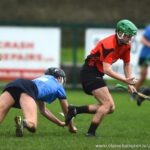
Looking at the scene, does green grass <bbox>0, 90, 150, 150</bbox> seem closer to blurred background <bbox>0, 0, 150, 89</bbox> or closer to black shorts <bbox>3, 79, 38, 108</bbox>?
black shorts <bbox>3, 79, 38, 108</bbox>

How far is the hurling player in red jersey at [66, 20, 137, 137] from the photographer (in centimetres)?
1231

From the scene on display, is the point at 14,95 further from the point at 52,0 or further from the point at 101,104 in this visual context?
the point at 52,0

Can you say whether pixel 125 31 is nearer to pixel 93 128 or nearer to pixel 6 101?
pixel 93 128

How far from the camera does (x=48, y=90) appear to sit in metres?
12.2

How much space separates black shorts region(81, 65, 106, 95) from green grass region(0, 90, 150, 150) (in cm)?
73

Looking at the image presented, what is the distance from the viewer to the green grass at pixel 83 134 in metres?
11.4

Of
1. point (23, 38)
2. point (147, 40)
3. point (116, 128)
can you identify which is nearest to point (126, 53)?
point (116, 128)

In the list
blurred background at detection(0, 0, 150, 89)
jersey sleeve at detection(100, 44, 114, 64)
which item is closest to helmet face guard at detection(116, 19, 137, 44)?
jersey sleeve at detection(100, 44, 114, 64)

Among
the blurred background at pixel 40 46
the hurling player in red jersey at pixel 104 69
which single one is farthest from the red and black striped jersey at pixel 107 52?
the blurred background at pixel 40 46

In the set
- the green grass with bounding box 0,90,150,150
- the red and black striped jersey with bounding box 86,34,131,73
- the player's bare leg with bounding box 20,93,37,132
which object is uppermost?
the red and black striped jersey with bounding box 86,34,131,73

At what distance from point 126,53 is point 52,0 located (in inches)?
1321

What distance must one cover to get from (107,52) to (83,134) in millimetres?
1340

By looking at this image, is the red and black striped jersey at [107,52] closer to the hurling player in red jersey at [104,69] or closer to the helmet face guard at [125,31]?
the hurling player in red jersey at [104,69]

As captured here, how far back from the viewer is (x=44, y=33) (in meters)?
23.5
